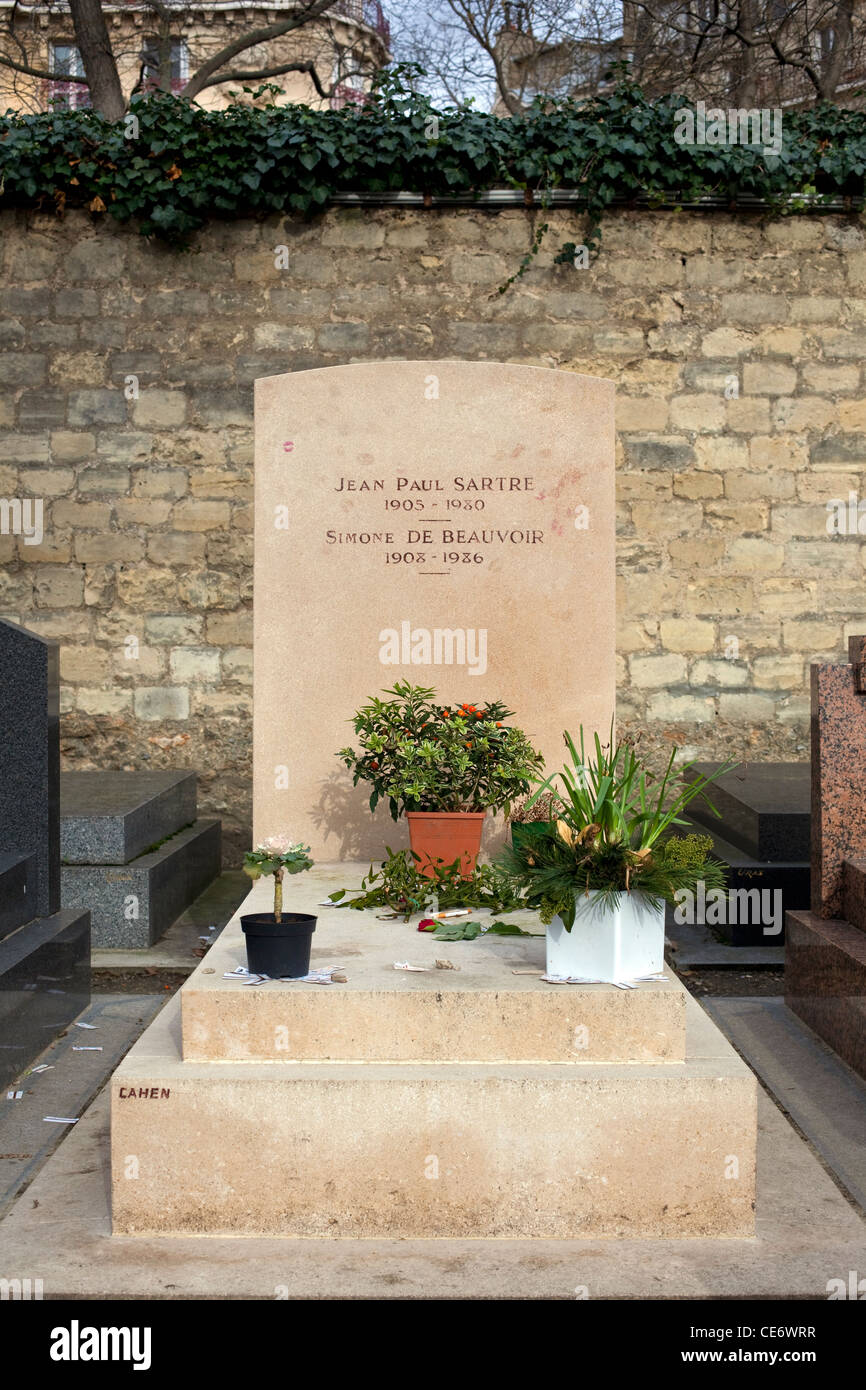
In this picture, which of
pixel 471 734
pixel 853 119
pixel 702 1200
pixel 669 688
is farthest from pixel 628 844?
pixel 853 119

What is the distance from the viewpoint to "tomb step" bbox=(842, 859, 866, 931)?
4328 millimetres

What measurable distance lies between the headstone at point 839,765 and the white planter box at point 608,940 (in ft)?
5.03

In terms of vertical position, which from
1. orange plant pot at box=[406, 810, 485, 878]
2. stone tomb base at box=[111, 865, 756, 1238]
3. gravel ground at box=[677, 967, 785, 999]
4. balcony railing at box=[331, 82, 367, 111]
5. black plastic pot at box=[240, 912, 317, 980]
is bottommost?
gravel ground at box=[677, 967, 785, 999]

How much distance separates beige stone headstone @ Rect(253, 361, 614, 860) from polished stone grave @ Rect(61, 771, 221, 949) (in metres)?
0.85

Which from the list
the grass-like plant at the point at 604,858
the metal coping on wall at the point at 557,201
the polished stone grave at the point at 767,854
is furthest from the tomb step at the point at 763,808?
the metal coping on wall at the point at 557,201

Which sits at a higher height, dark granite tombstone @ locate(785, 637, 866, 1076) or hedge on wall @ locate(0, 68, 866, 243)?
hedge on wall @ locate(0, 68, 866, 243)

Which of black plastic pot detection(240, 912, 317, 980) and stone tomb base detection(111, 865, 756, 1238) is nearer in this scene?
stone tomb base detection(111, 865, 756, 1238)

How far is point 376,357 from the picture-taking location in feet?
24.7

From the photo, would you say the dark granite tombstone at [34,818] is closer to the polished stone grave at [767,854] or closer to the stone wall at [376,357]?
the polished stone grave at [767,854]

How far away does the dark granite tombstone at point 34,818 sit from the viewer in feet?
14.1

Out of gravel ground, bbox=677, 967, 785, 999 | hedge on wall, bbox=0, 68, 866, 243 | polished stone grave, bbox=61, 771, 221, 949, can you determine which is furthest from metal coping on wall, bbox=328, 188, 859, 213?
gravel ground, bbox=677, 967, 785, 999

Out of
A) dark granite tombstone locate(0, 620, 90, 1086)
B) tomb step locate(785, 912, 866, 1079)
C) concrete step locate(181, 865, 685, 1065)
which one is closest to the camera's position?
concrete step locate(181, 865, 685, 1065)

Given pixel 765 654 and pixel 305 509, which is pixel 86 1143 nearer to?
pixel 305 509

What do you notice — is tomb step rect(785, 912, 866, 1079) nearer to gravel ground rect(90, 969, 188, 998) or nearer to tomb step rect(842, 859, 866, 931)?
tomb step rect(842, 859, 866, 931)
